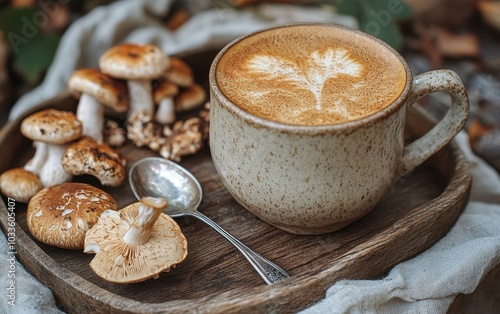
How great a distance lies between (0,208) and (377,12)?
1.35m

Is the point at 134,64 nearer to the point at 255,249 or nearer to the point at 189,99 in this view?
the point at 189,99

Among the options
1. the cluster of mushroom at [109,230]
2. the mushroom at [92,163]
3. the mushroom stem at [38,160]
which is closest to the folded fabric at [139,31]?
the mushroom stem at [38,160]

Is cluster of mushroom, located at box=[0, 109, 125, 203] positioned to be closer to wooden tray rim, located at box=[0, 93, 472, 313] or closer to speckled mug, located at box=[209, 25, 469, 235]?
wooden tray rim, located at box=[0, 93, 472, 313]

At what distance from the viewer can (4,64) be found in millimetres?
2172

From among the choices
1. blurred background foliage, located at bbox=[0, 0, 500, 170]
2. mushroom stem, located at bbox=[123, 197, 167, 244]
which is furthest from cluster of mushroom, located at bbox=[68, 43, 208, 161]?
blurred background foliage, located at bbox=[0, 0, 500, 170]

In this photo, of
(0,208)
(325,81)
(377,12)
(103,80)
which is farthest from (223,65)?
(377,12)

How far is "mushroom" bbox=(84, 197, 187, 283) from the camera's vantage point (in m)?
0.98

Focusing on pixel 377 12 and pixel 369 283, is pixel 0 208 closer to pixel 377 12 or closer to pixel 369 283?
pixel 369 283

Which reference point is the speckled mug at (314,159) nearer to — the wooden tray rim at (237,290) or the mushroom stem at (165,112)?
the wooden tray rim at (237,290)

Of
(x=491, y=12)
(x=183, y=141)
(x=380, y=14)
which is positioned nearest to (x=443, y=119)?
(x=183, y=141)

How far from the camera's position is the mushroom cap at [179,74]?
1479mm

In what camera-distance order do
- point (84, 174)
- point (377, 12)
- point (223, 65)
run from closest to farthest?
point (223, 65) → point (84, 174) → point (377, 12)

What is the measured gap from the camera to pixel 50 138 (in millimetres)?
1211

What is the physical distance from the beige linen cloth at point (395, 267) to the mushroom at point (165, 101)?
16.2 inches
